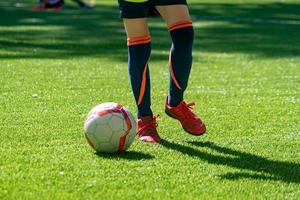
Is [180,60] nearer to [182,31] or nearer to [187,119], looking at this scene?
[182,31]

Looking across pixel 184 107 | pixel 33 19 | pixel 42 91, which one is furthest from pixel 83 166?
pixel 33 19

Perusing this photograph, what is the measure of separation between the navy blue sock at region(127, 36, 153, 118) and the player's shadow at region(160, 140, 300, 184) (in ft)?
1.00

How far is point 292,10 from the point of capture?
21625mm

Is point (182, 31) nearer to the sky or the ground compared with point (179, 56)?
nearer to the sky

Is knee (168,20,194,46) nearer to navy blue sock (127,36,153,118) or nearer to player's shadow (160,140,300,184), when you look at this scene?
navy blue sock (127,36,153,118)

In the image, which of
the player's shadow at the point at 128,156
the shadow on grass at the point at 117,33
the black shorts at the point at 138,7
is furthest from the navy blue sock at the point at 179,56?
the shadow on grass at the point at 117,33

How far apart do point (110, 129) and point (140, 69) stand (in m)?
0.64

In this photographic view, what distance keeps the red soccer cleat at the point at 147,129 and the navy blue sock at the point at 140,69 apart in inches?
1.7

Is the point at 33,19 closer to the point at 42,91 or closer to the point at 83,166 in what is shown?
the point at 42,91

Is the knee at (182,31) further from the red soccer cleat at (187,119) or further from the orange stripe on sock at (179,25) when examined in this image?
the red soccer cleat at (187,119)

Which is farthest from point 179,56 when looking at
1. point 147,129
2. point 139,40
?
point 147,129

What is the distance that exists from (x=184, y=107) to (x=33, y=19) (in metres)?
13.1

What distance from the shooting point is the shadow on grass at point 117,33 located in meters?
12.3

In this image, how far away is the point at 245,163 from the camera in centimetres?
516
